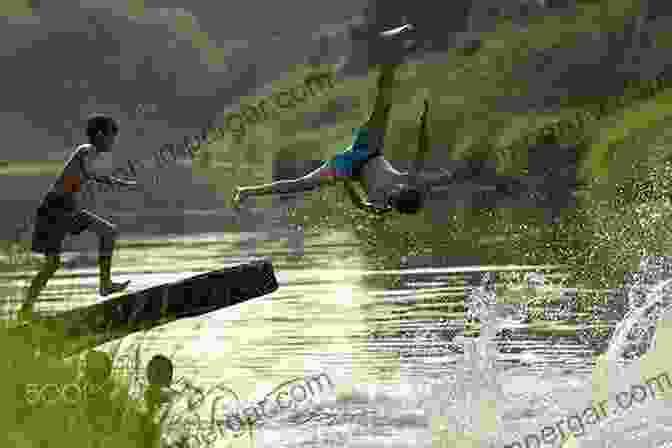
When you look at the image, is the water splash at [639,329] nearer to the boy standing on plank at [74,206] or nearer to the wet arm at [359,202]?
the wet arm at [359,202]

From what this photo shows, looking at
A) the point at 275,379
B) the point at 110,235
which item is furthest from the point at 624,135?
the point at 110,235

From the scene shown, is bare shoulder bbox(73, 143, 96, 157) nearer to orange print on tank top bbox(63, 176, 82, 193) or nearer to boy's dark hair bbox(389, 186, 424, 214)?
orange print on tank top bbox(63, 176, 82, 193)

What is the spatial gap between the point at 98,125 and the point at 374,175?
294cm

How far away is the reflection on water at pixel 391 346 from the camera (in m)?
16.3

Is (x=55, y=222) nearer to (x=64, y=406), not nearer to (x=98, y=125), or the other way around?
(x=98, y=125)

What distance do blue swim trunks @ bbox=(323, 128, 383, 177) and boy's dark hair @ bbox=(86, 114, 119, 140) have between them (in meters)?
2.55

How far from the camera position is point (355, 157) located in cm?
1312

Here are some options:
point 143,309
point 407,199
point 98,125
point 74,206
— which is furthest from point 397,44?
point 74,206

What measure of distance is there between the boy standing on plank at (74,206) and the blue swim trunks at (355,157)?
227 cm

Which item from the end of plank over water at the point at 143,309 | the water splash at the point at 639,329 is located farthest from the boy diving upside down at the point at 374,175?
the water splash at the point at 639,329

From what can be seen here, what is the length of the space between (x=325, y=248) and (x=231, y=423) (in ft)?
81.1

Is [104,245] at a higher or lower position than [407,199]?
higher

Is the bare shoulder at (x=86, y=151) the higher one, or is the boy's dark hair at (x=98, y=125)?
the boy's dark hair at (x=98, y=125)

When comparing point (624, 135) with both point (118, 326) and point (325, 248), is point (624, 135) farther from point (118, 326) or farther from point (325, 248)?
point (118, 326)
